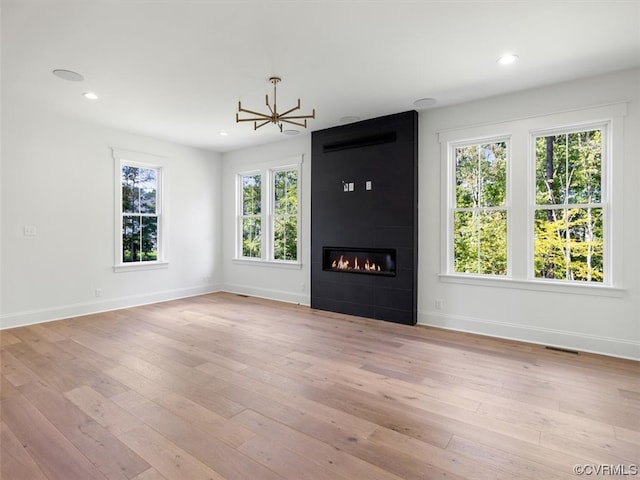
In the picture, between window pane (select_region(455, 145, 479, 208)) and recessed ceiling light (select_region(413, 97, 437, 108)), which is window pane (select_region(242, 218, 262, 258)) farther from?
window pane (select_region(455, 145, 479, 208))

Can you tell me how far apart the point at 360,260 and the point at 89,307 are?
4.20 metres

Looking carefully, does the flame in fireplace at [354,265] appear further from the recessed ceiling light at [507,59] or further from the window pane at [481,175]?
the recessed ceiling light at [507,59]

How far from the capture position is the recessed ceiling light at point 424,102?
13.8ft

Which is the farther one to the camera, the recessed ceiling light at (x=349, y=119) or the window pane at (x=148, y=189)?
the window pane at (x=148, y=189)

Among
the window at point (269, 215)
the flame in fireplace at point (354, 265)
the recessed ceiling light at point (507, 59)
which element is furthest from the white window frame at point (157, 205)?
the recessed ceiling light at point (507, 59)

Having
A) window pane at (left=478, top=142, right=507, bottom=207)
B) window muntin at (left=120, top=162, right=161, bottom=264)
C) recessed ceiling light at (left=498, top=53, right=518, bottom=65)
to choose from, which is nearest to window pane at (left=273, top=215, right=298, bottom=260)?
window muntin at (left=120, top=162, right=161, bottom=264)

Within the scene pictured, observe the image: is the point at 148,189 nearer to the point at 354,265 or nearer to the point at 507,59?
the point at 354,265

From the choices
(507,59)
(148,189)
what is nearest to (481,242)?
(507,59)

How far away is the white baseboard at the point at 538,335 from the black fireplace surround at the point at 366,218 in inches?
15.6

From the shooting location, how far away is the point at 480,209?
14.1 ft

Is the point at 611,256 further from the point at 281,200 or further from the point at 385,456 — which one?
the point at 281,200

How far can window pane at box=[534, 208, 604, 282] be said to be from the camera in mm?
3666

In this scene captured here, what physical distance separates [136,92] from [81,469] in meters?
3.78

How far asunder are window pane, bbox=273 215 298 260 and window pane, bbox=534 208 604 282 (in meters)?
3.68
